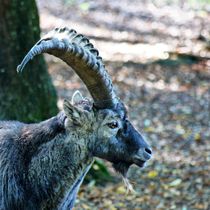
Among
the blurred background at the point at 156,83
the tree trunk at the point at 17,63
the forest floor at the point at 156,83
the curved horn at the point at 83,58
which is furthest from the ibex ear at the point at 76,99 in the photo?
the forest floor at the point at 156,83

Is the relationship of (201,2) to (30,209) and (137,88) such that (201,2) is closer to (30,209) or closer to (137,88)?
(137,88)

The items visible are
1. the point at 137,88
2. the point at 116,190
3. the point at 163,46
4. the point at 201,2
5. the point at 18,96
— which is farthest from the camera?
the point at 201,2

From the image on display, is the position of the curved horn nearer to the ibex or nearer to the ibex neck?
the ibex

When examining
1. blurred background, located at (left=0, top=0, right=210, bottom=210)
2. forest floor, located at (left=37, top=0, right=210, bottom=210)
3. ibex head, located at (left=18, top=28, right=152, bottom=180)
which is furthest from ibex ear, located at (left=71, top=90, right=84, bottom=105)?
forest floor, located at (left=37, top=0, right=210, bottom=210)

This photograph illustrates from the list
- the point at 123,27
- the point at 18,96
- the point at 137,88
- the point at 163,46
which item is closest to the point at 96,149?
the point at 18,96

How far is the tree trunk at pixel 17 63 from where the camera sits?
878 cm

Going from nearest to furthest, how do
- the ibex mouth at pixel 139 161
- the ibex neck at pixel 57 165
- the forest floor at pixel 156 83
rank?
the ibex neck at pixel 57 165, the ibex mouth at pixel 139 161, the forest floor at pixel 156 83

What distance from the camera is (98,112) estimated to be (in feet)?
20.1

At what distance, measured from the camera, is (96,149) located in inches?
239

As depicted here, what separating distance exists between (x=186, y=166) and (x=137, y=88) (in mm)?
4507

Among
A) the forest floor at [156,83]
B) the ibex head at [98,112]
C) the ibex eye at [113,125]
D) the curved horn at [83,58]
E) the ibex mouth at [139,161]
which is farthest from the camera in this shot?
the forest floor at [156,83]

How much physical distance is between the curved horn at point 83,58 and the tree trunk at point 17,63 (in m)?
2.98

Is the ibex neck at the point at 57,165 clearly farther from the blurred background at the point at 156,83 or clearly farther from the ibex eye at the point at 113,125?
the blurred background at the point at 156,83

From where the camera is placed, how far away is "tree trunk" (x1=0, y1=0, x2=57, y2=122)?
Result: 8.78m
